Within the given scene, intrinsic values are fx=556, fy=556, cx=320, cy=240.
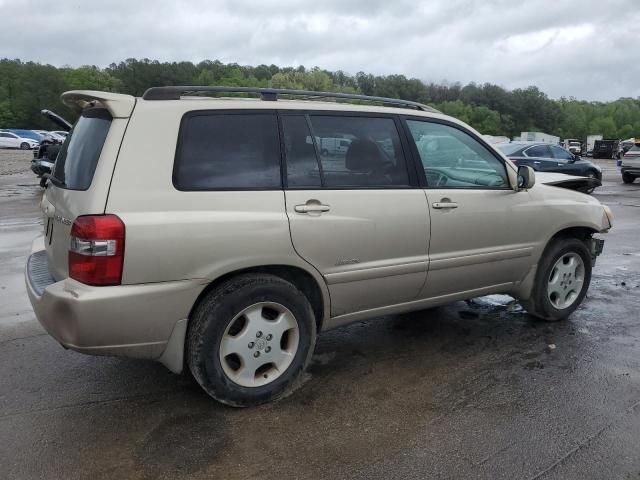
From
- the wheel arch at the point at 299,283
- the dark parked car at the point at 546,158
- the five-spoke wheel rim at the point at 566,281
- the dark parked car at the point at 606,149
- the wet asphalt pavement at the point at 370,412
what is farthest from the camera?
the dark parked car at the point at 606,149

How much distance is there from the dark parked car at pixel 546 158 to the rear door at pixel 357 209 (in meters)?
13.8

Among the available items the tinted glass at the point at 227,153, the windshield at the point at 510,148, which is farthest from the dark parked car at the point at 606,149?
the tinted glass at the point at 227,153

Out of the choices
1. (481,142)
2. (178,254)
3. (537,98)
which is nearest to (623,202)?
(481,142)

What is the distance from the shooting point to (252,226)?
302 centimetres

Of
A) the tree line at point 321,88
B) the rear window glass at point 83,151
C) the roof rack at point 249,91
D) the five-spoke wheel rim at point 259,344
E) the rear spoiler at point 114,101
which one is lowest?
the five-spoke wheel rim at point 259,344

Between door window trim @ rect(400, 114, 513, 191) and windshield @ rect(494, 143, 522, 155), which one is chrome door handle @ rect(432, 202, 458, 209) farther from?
windshield @ rect(494, 143, 522, 155)

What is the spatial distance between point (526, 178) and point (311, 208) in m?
1.87

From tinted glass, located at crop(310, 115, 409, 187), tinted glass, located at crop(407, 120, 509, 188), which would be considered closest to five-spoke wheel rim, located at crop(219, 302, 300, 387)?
tinted glass, located at crop(310, 115, 409, 187)

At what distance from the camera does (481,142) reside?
13.8 ft

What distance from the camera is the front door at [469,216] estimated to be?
3789 millimetres

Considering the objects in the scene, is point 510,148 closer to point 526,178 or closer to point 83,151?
point 526,178

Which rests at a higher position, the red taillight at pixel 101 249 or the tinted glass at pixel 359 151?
the tinted glass at pixel 359 151

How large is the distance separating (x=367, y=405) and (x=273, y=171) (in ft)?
4.86

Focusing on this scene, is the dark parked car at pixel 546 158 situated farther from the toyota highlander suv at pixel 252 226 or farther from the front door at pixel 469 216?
Result: the toyota highlander suv at pixel 252 226
